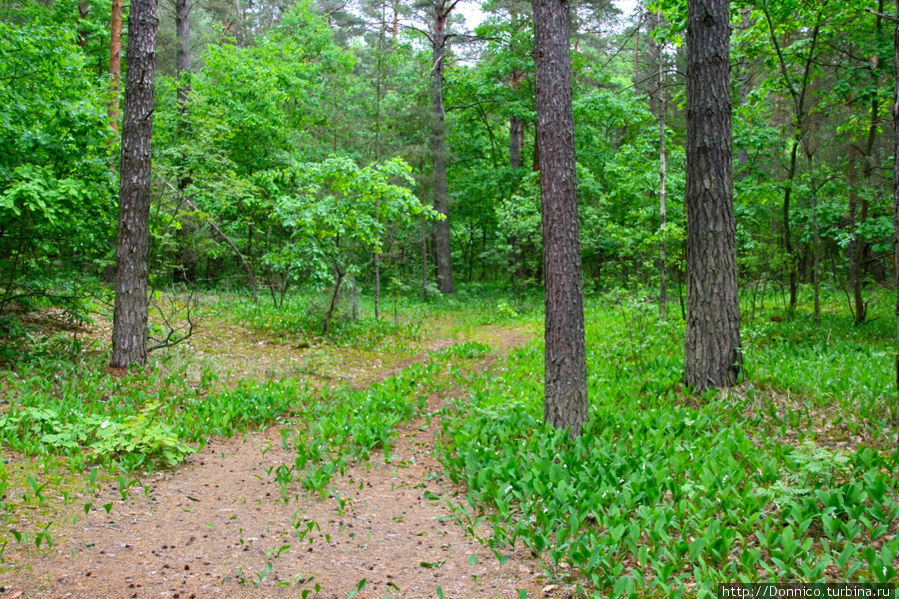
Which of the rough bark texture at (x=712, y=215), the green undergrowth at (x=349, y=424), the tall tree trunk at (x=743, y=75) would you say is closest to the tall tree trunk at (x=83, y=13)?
the green undergrowth at (x=349, y=424)

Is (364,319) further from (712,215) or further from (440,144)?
(712,215)

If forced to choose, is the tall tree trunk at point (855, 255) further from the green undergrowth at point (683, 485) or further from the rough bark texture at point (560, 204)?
the rough bark texture at point (560, 204)

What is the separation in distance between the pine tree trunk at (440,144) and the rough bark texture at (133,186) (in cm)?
1054

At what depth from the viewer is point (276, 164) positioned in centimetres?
1795

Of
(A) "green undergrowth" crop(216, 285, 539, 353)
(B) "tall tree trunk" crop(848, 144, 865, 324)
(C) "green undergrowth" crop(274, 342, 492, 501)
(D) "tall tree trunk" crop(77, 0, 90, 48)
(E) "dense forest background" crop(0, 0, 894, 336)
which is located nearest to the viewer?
(C) "green undergrowth" crop(274, 342, 492, 501)

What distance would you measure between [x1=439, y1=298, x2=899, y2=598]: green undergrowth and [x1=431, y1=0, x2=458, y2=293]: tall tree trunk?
12.6m

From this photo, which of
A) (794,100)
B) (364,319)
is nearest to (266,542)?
(364,319)

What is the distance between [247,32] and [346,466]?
97.1ft

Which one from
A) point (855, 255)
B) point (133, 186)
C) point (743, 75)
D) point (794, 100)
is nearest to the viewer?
point (133, 186)

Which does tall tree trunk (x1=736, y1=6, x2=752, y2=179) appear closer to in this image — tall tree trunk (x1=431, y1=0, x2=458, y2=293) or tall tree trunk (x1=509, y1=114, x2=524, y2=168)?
tall tree trunk (x1=509, y1=114, x2=524, y2=168)

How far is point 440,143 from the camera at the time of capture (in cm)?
1812

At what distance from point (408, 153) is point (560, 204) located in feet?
38.9

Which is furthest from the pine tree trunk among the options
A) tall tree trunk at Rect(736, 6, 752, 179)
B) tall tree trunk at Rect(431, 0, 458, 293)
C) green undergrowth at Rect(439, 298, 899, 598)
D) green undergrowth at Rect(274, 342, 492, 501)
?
green undergrowth at Rect(439, 298, 899, 598)

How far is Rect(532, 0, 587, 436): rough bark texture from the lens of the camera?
5.42m
